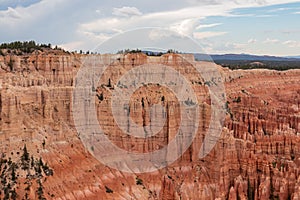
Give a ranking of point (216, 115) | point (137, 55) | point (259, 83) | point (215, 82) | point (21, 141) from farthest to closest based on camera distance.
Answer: point (259, 83)
point (215, 82)
point (137, 55)
point (216, 115)
point (21, 141)

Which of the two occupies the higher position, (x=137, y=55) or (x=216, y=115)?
(x=137, y=55)

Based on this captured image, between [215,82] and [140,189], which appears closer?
[140,189]

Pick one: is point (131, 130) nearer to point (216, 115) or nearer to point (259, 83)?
point (216, 115)

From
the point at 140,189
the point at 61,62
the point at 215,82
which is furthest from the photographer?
the point at 215,82

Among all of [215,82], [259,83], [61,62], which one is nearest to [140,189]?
[61,62]

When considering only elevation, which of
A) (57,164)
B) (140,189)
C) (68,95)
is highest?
(68,95)

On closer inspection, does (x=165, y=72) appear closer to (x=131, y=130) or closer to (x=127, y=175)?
(x=131, y=130)
